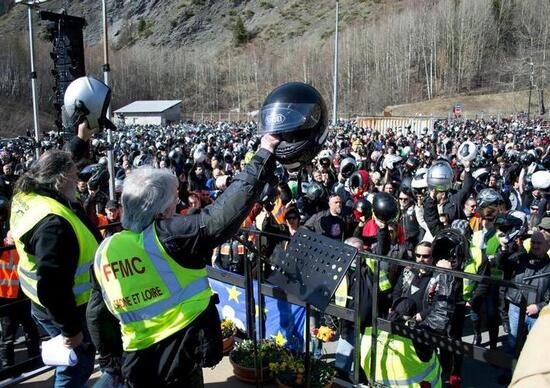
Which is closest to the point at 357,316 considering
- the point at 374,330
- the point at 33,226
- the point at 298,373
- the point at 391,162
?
the point at 374,330

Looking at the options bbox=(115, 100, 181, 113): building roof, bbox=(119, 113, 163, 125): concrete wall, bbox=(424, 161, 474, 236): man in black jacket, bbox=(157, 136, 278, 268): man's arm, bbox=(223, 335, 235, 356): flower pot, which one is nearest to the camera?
bbox=(157, 136, 278, 268): man's arm

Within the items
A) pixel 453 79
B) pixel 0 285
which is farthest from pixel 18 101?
pixel 0 285

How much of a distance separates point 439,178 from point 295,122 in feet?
20.4

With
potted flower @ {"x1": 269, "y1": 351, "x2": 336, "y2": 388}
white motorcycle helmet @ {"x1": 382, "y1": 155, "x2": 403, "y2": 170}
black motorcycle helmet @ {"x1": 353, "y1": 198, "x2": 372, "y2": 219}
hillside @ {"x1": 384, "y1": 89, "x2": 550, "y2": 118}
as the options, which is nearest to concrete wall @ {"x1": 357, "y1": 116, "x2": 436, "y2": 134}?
hillside @ {"x1": 384, "y1": 89, "x2": 550, "y2": 118}

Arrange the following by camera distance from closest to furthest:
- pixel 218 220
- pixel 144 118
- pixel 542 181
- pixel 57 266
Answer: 1. pixel 218 220
2. pixel 57 266
3. pixel 542 181
4. pixel 144 118

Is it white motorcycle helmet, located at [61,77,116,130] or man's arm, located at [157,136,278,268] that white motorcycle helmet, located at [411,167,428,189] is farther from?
man's arm, located at [157,136,278,268]

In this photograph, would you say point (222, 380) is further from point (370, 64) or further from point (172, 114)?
point (370, 64)

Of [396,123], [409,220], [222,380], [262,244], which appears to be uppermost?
[396,123]

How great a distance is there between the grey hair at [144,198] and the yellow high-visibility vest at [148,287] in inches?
2.0

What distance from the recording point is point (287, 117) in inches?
87.5

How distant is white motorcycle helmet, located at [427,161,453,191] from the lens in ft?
25.6

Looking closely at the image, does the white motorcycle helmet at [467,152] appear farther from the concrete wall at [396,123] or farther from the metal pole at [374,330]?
the concrete wall at [396,123]

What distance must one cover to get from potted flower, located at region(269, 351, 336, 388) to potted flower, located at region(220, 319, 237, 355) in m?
0.69

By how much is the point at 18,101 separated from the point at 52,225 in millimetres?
66397
